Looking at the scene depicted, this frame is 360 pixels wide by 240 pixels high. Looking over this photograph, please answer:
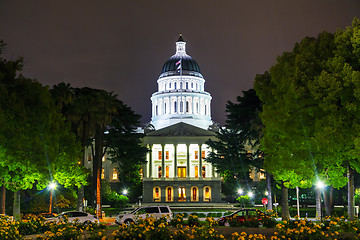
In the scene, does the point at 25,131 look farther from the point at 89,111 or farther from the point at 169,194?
the point at 169,194

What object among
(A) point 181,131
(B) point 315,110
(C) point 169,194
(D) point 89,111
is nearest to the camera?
(B) point 315,110

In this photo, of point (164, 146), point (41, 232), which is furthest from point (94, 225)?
point (164, 146)

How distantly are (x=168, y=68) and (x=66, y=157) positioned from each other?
94551mm

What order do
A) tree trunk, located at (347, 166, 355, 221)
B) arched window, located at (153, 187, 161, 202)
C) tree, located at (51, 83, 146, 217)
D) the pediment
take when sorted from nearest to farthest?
tree trunk, located at (347, 166, 355, 221)
tree, located at (51, 83, 146, 217)
arched window, located at (153, 187, 161, 202)
the pediment

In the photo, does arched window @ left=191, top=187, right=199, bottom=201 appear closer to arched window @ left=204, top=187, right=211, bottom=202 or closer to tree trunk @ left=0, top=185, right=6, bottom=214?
arched window @ left=204, top=187, right=211, bottom=202

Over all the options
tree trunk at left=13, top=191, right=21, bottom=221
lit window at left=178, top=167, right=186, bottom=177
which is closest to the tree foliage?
tree trunk at left=13, top=191, right=21, bottom=221

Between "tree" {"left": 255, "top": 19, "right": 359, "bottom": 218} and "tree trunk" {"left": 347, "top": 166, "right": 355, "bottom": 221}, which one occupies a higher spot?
"tree" {"left": 255, "top": 19, "right": 359, "bottom": 218}

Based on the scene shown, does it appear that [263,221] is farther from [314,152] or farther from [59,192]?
[59,192]

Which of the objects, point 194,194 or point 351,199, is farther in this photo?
point 194,194

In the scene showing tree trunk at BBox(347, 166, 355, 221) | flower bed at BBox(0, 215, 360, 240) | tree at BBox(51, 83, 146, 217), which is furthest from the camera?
tree at BBox(51, 83, 146, 217)

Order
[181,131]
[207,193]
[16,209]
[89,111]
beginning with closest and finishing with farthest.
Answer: [16,209], [89,111], [207,193], [181,131]

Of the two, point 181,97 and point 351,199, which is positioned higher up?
point 181,97

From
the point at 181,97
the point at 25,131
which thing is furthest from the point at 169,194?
the point at 25,131

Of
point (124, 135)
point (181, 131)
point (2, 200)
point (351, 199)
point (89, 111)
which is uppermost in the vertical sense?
point (181, 131)
